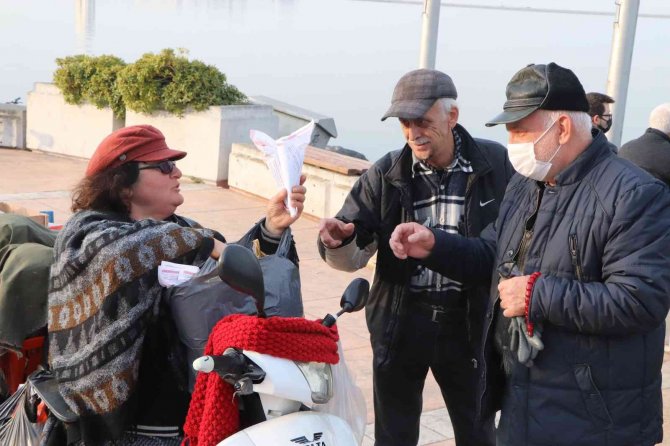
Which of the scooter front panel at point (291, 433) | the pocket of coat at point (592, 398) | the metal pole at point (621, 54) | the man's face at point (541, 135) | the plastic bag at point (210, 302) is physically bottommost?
the scooter front panel at point (291, 433)

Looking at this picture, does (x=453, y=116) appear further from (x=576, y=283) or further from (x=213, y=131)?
(x=213, y=131)

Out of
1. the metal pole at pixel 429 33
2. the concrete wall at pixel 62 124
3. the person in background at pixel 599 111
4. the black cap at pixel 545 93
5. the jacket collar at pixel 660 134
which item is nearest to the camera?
the black cap at pixel 545 93

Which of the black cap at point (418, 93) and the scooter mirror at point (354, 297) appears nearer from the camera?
the scooter mirror at point (354, 297)

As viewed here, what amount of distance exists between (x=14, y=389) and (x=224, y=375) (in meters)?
1.78

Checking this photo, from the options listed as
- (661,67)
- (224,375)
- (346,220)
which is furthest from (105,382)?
(661,67)

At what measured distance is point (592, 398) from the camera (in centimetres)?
291

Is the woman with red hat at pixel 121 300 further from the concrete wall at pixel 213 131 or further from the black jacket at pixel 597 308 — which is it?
the concrete wall at pixel 213 131

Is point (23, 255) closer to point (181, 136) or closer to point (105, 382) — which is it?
point (105, 382)

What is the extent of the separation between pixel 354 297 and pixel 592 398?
0.78 m

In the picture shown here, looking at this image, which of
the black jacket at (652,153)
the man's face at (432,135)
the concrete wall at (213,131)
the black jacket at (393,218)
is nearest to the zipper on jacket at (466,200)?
the black jacket at (393,218)

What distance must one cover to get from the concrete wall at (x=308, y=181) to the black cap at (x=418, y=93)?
13.2ft

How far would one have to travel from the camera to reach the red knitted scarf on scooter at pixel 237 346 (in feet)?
8.68

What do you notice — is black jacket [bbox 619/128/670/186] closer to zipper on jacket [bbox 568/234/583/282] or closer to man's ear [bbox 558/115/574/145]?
man's ear [bbox 558/115/574/145]

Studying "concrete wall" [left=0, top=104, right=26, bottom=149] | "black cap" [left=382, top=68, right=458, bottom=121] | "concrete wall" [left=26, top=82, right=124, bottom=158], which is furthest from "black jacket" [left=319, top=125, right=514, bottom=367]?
"concrete wall" [left=0, top=104, right=26, bottom=149]
